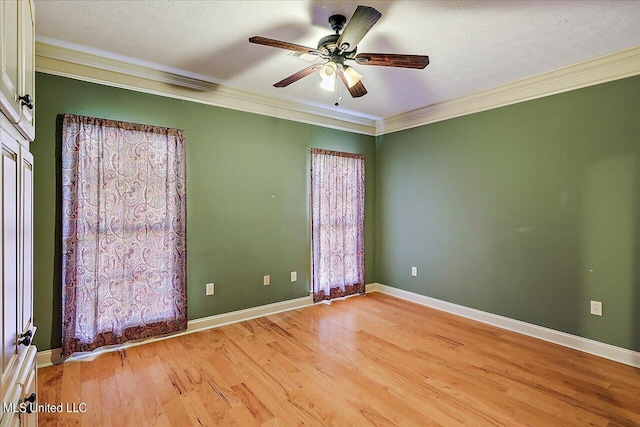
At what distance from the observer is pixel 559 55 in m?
2.75

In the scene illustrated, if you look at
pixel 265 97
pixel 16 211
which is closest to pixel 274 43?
pixel 16 211

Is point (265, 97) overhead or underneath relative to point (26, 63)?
overhead

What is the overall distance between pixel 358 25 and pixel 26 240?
198cm

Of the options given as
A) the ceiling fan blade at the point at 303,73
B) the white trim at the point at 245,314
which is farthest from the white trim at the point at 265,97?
the white trim at the point at 245,314

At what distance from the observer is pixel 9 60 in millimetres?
1097

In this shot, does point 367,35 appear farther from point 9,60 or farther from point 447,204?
point 447,204

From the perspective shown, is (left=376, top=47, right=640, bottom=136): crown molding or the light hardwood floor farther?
(left=376, top=47, right=640, bottom=136): crown molding

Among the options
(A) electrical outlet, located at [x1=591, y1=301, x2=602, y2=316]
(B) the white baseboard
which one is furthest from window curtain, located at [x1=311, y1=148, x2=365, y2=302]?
(A) electrical outlet, located at [x1=591, y1=301, x2=602, y2=316]

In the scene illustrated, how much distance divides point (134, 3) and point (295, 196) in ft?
8.26

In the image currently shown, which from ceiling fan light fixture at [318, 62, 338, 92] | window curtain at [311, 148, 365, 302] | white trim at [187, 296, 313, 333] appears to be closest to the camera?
ceiling fan light fixture at [318, 62, 338, 92]

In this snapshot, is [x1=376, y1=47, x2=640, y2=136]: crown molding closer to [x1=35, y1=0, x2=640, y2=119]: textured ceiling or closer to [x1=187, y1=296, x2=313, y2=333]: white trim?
[x1=35, y1=0, x2=640, y2=119]: textured ceiling

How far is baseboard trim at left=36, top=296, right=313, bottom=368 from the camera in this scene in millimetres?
2666

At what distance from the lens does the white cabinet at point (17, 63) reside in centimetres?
102

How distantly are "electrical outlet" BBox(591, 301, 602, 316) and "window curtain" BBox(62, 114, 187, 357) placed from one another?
3.86 meters
